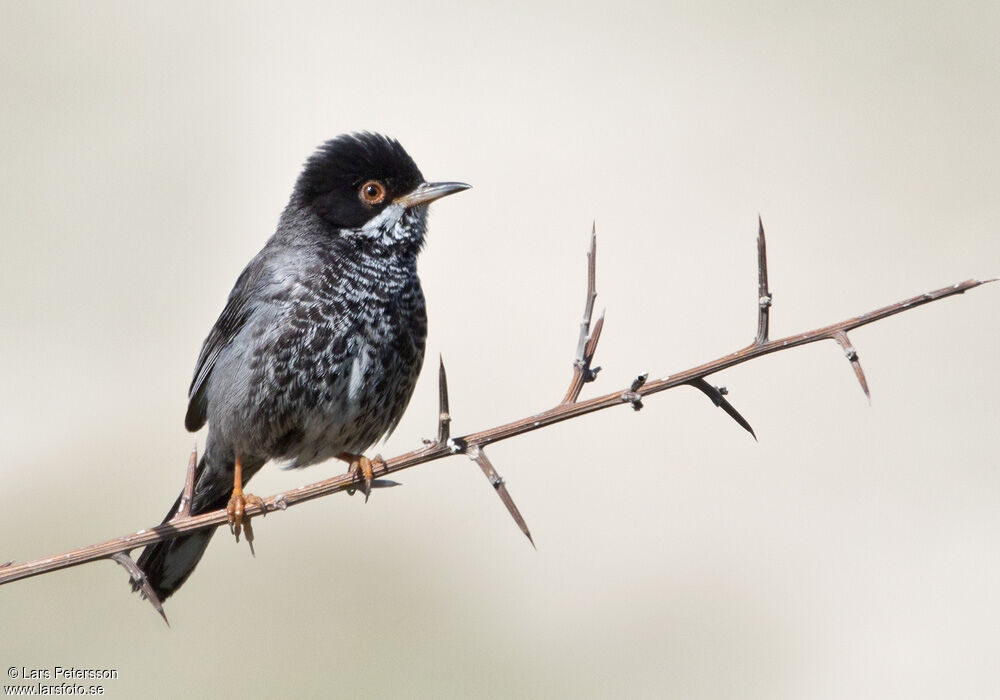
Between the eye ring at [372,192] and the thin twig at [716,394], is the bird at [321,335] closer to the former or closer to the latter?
the eye ring at [372,192]

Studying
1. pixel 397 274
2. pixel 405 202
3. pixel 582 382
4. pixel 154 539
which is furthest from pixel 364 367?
pixel 582 382

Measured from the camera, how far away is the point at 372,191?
18.3 ft

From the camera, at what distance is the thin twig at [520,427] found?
2.63 m

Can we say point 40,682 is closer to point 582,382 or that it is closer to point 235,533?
point 235,533

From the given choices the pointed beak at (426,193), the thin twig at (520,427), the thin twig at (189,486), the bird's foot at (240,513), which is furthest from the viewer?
the pointed beak at (426,193)

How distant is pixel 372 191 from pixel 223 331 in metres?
1.10

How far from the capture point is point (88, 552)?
10.1 feet

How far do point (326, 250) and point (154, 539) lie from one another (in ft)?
7.64

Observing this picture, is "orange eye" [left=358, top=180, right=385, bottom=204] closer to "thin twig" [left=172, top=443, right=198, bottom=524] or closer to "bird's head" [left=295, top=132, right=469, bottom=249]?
"bird's head" [left=295, top=132, right=469, bottom=249]

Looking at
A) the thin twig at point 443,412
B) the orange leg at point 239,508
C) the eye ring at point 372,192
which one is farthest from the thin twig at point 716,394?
the eye ring at point 372,192

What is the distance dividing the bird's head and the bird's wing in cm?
50

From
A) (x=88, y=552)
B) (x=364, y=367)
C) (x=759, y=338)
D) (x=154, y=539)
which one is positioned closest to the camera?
(x=759, y=338)

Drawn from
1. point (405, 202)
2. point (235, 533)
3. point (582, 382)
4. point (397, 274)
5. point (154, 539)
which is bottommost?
point (235, 533)

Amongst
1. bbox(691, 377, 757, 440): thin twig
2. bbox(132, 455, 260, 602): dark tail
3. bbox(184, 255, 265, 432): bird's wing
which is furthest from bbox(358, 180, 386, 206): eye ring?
bbox(691, 377, 757, 440): thin twig
